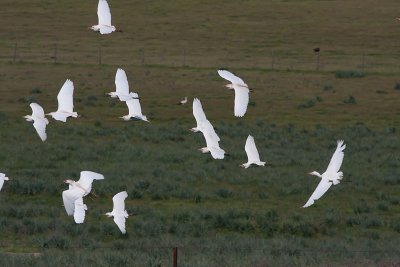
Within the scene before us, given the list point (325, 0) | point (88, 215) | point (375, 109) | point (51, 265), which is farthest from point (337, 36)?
point (51, 265)

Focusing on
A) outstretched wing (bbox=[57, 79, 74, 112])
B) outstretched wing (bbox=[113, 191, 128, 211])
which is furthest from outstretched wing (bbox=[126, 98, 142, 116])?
outstretched wing (bbox=[113, 191, 128, 211])

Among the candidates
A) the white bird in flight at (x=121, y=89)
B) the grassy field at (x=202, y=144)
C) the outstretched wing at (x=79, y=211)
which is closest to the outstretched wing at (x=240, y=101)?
the white bird in flight at (x=121, y=89)

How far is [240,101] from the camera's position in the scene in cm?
2161

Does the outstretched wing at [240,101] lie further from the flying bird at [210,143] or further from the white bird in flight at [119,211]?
the white bird in flight at [119,211]

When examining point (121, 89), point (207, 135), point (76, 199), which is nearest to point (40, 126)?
point (121, 89)

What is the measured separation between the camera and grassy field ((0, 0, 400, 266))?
67.4 feet

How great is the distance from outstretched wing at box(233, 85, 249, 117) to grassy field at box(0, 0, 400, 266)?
7.07ft

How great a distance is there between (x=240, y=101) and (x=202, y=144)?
12.2 meters

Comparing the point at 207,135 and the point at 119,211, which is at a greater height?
the point at 207,135

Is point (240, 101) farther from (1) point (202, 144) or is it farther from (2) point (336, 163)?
(1) point (202, 144)

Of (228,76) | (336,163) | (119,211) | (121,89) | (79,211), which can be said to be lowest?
(119,211)

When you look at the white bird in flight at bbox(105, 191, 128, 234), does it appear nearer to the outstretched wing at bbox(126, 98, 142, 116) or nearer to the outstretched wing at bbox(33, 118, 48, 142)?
the outstretched wing at bbox(33, 118, 48, 142)

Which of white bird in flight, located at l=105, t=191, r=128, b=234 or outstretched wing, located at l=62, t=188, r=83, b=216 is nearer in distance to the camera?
outstretched wing, located at l=62, t=188, r=83, b=216

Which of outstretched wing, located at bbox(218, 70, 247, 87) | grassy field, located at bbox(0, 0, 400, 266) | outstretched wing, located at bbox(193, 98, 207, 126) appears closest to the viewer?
grassy field, located at bbox(0, 0, 400, 266)
